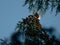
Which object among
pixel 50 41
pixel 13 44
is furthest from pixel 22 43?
pixel 50 41

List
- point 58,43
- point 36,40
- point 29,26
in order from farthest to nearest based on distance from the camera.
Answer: point 29,26 < point 36,40 < point 58,43

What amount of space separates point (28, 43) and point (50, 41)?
0.42 metres

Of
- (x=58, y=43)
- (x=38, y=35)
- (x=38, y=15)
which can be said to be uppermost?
(x=38, y=15)

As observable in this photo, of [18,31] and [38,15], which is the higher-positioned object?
[38,15]

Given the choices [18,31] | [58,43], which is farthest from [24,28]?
[58,43]

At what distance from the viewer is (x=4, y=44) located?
5.51 m

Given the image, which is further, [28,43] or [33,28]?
[33,28]

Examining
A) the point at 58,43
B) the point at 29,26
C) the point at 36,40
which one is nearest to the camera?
the point at 58,43

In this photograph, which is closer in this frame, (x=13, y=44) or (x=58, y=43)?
(x=58, y=43)

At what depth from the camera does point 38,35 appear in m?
5.68

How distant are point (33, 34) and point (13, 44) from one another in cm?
44

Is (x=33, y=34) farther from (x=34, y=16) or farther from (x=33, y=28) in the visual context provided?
(x=34, y=16)

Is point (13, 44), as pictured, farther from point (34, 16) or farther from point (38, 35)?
point (34, 16)

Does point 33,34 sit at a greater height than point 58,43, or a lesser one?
greater
